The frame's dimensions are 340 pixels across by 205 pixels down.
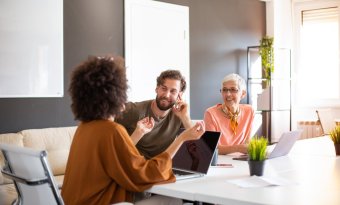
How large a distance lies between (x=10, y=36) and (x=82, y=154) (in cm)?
223

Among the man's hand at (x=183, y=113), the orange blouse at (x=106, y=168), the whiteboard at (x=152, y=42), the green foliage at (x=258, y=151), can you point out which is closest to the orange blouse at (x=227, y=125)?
the man's hand at (x=183, y=113)

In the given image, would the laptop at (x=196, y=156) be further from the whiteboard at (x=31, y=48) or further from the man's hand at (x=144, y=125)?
the whiteboard at (x=31, y=48)

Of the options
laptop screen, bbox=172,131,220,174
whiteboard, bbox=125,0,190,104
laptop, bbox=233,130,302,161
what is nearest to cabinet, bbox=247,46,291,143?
whiteboard, bbox=125,0,190,104

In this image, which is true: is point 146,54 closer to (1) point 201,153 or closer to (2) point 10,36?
(2) point 10,36

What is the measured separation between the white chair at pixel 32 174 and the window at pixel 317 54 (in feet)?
18.2

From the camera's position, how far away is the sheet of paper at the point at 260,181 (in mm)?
2095

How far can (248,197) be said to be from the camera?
185cm

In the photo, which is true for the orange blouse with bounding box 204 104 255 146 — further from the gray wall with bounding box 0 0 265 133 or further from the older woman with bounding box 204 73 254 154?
the gray wall with bounding box 0 0 265 133

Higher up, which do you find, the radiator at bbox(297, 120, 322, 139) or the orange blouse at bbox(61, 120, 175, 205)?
the orange blouse at bbox(61, 120, 175, 205)

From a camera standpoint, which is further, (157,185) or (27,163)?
(157,185)

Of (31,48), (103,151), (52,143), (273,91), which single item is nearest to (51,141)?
(52,143)

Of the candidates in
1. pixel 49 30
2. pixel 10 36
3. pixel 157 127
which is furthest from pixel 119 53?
pixel 157 127

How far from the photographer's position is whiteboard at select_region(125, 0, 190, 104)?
496cm

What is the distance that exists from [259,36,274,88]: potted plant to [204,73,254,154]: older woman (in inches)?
116
